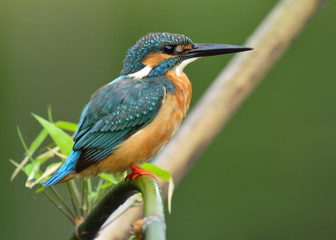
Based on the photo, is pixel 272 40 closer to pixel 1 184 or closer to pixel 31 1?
pixel 1 184

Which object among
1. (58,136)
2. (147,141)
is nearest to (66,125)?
(58,136)

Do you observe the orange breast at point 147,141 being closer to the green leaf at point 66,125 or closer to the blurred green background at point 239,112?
the green leaf at point 66,125

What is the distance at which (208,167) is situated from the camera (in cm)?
372

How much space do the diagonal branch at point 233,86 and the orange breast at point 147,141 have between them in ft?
0.10

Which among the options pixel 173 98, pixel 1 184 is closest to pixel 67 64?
pixel 1 184

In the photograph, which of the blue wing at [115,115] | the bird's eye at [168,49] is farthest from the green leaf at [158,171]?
the bird's eye at [168,49]

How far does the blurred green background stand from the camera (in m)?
3.43

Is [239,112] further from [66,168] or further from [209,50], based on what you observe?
[66,168]

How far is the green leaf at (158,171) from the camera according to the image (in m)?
1.37

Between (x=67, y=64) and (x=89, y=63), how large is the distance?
26cm

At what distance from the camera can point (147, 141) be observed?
1.52m

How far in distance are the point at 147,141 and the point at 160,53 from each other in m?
0.26

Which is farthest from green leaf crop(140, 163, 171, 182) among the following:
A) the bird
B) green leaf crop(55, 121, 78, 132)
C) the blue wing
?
green leaf crop(55, 121, 78, 132)

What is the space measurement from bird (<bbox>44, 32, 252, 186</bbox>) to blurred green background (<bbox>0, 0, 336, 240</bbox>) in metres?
1.79
